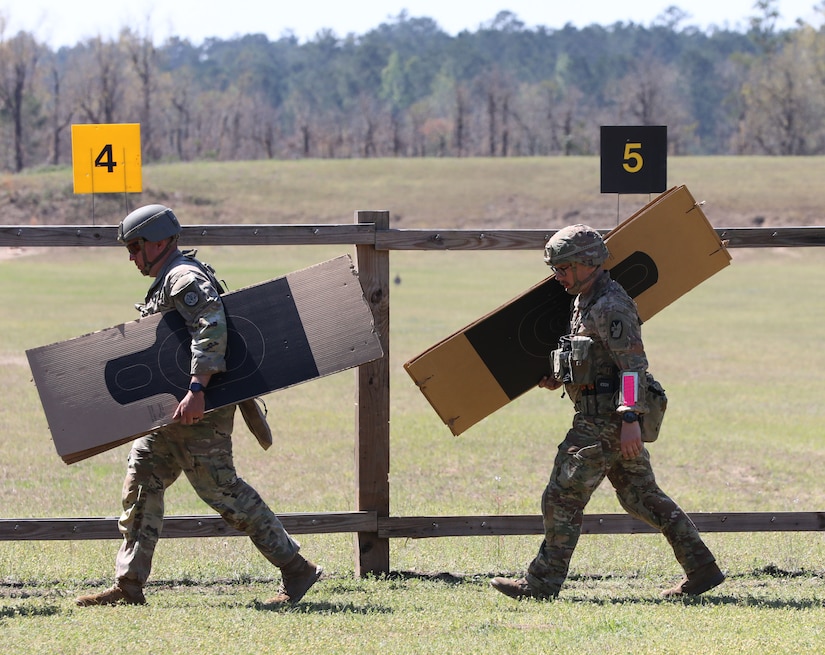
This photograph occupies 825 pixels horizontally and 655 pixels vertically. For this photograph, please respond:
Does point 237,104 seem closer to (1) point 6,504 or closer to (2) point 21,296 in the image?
(2) point 21,296

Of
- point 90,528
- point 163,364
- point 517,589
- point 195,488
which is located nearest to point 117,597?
point 195,488

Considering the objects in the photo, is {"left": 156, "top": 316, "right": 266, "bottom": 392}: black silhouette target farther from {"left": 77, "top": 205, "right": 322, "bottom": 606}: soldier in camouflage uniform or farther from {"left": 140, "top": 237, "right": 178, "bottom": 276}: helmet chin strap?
{"left": 140, "top": 237, "right": 178, "bottom": 276}: helmet chin strap

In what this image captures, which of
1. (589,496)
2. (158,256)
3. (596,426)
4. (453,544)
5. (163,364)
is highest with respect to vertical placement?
(158,256)

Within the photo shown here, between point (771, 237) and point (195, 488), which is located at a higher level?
point (771, 237)

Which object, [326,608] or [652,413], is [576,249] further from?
[326,608]

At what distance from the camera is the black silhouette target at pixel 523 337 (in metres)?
6.44

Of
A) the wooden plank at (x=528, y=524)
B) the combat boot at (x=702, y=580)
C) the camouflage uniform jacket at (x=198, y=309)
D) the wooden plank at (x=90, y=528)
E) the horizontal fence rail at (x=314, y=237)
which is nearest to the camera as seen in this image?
the camouflage uniform jacket at (x=198, y=309)

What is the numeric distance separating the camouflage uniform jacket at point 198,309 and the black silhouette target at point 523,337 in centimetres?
131

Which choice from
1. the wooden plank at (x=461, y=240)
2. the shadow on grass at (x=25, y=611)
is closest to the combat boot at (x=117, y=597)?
the shadow on grass at (x=25, y=611)

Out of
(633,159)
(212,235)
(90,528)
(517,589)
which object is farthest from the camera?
(633,159)

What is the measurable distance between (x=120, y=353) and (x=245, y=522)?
3.26 feet

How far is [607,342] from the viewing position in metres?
5.93

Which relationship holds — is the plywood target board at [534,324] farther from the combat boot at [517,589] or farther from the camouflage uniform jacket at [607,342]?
the combat boot at [517,589]

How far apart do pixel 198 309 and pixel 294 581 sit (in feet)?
4.62
